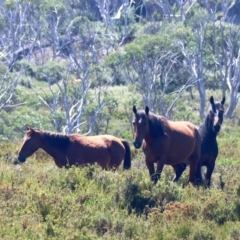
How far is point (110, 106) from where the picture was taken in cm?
3922

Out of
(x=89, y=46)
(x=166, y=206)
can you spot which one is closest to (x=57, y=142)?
(x=166, y=206)

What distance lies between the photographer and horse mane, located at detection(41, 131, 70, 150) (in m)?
12.7

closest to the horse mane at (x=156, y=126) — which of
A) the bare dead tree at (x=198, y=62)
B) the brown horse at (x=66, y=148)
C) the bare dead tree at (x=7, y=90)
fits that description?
the brown horse at (x=66, y=148)

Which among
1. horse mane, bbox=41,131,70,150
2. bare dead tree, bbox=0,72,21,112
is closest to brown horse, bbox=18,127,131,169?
horse mane, bbox=41,131,70,150

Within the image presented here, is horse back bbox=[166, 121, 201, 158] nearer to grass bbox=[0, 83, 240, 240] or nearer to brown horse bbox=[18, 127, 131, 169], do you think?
grass bbox=[0, 83, 240, 240]

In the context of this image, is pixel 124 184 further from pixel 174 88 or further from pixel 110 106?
pixel 174 88

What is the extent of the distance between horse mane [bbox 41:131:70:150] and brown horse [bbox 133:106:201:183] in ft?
5.03

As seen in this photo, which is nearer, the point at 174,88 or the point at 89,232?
the point at 89,232

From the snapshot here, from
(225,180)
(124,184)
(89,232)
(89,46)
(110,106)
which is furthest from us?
(89,46)

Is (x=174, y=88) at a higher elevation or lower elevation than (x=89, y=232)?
lower

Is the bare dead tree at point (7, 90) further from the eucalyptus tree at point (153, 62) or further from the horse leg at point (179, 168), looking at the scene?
the horse leg at point (179, 168)

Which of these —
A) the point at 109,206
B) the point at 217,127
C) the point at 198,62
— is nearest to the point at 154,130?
the point at 217,127

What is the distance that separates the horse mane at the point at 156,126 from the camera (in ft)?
38.0

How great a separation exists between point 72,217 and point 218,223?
1.96 meters
